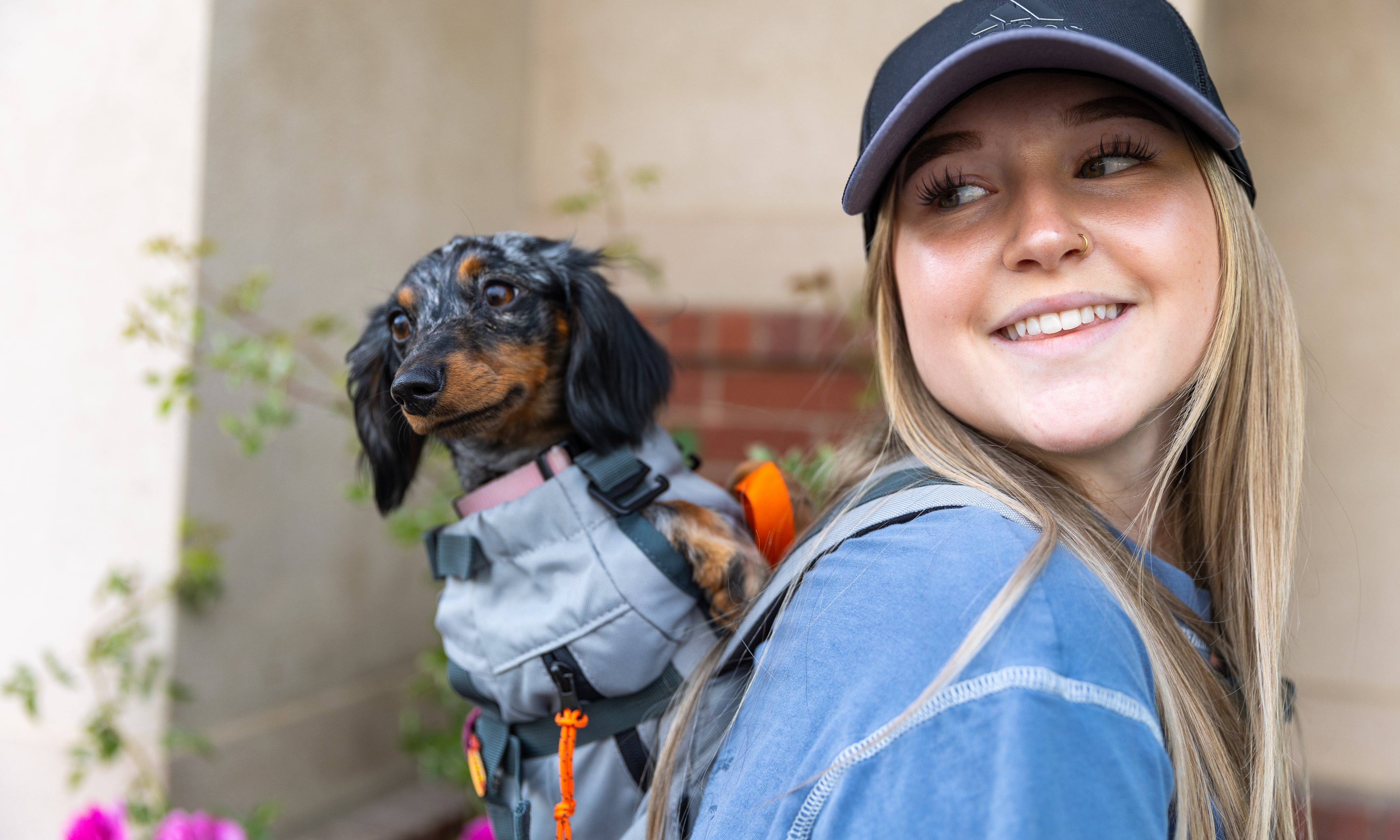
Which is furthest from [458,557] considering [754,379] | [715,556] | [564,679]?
[754,379]

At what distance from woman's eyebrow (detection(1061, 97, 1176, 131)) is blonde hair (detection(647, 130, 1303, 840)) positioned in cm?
7

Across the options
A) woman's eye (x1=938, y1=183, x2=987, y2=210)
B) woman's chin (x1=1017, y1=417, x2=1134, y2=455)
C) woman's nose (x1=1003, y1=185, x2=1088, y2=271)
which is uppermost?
woman's eye (x1=938, y1=183, x2=987, y2=210)

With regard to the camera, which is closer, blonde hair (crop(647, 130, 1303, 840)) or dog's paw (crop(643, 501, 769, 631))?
blonde hair (crop(647, 130, 1303, 840))

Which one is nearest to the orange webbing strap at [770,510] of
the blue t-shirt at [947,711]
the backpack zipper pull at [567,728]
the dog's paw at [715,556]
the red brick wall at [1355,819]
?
the dog's paw at [715,556]

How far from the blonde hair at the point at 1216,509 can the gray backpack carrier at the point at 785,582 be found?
0.05 feet

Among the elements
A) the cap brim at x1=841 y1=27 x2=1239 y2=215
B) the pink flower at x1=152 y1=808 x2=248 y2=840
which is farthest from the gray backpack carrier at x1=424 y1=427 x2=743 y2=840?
the pink flower at x1=152 y1=808 x2=248 y2=840

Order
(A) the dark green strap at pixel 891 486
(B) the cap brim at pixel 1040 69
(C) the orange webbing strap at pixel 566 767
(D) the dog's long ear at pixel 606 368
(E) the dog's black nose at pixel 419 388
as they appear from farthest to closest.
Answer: (D) the dog's long ear at pixel 606 368
(E) the dog's black nose at pixel 419 388
(C) the orange webbing strap at pixel 566 767
(A) the dark green strap at pixel 891 486
(B) the cap brim at pixel 1040 69

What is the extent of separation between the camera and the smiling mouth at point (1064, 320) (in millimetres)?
980

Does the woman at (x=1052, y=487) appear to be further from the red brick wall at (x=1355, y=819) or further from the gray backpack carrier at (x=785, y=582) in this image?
the red brick wall at (x=1355, y=819)

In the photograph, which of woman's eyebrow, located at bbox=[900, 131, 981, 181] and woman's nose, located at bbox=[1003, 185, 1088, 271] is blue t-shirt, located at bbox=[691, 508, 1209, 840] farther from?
woman's eyebrow, located at bbox=[900, 131, 981, 181]

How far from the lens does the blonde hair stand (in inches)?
34.9

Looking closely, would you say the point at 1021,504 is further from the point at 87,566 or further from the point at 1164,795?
the point at 87,566

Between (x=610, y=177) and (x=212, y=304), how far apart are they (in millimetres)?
1326

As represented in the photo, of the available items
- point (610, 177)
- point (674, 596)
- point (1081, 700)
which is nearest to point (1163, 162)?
point (1081, 700)
